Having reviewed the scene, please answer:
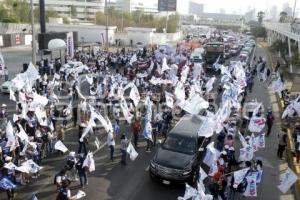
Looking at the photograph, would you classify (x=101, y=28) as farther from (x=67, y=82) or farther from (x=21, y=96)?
(x=21, y=96)

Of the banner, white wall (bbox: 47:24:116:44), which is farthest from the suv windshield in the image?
white wall (bbox: 47:24:116:44)

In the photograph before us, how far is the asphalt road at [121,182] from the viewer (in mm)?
12812

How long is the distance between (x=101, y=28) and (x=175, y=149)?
53.2 m

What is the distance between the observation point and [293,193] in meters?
14.0

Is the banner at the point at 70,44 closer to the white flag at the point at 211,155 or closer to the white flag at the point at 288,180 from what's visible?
the white flag at the point at 211,155

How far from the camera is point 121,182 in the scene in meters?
13.8

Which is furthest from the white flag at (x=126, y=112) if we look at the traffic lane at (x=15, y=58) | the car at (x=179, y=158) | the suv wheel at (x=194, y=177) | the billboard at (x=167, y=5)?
the billboard at (x=167, y=5)

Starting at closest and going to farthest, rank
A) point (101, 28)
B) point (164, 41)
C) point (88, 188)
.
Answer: point (88, 188)
point (101, 28)
point (164, 41)

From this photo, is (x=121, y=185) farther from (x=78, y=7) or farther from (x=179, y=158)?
(x=78, y=7)

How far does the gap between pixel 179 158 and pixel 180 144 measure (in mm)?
771

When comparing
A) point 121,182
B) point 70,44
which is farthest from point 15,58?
point 121,182

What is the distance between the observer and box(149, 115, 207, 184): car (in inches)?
520

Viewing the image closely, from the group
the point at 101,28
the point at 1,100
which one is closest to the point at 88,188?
the point at 1,100

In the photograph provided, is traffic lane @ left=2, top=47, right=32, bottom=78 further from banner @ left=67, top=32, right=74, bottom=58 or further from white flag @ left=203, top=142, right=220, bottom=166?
white flag @ left=203, top=142, right=220, bottom=166
